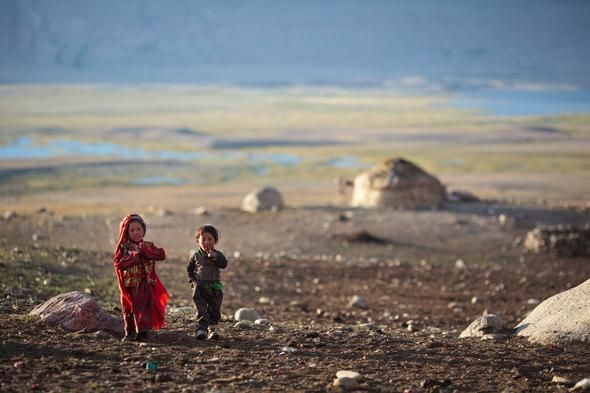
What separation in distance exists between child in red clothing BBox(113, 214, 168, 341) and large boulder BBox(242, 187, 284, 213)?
15.7 meters

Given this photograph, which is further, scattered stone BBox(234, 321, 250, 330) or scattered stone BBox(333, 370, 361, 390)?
scattered stone BBox(234, 321, 250, 330)

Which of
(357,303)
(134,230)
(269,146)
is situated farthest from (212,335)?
(269,146)

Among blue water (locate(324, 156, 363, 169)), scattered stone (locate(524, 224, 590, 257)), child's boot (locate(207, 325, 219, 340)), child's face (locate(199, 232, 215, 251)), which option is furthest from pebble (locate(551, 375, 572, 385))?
blue water (locate(324, 156, 363, 169))

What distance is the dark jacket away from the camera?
8.68m

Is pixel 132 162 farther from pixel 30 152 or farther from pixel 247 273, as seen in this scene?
pixel 247 273

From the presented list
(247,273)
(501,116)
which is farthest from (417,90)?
(247,273)

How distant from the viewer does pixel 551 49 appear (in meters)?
164

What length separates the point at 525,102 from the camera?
10300 centimetres

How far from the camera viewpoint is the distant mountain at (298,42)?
463ft

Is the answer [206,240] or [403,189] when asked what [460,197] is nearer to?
[403,189]

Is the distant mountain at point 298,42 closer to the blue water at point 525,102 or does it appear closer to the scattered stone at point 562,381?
the blue water at point 525,102

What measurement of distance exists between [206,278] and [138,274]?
1.99 feet

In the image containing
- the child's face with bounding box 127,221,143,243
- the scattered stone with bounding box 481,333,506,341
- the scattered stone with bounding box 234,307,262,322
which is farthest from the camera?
the scattered stone with bounding box 234,307,262,322

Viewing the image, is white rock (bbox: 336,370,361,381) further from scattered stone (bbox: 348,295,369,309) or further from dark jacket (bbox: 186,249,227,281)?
scattered stone (bbox: 348,295,369,309)
